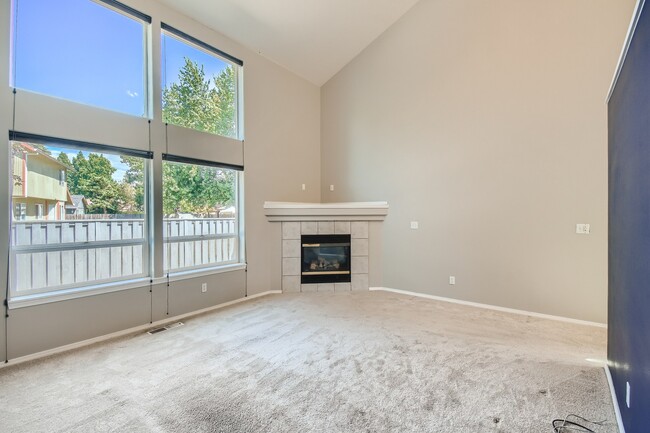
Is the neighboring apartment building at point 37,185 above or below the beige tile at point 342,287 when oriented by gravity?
above

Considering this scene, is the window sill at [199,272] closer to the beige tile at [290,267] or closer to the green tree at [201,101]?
the beige tile at [290,267]

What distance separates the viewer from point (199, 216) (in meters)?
4.36

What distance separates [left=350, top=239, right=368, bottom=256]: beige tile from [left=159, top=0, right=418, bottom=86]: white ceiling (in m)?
3.28

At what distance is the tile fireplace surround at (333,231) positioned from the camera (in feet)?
17.4

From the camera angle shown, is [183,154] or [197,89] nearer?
[183,154]

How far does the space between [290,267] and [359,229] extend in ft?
4.53

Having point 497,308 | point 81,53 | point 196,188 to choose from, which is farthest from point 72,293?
point 497,308

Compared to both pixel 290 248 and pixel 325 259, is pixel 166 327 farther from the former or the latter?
pixel 325 259

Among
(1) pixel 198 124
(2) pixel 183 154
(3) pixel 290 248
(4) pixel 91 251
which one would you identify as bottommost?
(3) pixel 290 248

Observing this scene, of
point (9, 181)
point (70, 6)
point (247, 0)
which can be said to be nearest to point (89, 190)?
point (9, 181)

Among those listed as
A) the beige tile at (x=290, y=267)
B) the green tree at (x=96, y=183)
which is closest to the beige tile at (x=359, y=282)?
the beige tile at (x=290, y=267)

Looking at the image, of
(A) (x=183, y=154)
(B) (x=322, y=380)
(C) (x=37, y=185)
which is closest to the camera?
(B) (x=322, y=380)

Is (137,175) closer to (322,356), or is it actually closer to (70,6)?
(70,6)

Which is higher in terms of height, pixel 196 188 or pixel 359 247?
pixel 196 188
